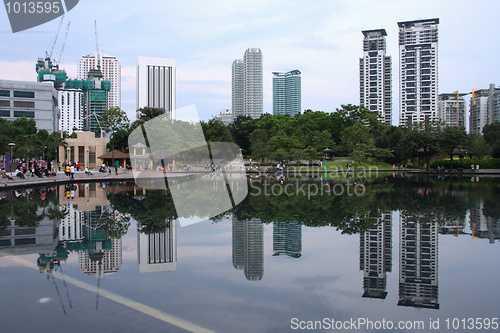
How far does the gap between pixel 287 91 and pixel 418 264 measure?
538ft

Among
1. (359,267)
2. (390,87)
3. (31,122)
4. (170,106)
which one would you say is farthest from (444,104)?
(359,267)

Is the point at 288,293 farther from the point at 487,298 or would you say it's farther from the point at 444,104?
the point at 444,104

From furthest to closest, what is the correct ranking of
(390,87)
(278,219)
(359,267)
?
(390,87) < (278,219) < (359,267)

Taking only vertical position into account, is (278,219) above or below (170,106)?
below

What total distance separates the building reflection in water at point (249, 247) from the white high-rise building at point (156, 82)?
6878cm

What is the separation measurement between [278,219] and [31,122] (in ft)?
206

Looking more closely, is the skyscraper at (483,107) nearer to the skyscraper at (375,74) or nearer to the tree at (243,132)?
the skyscraper at (375,74)

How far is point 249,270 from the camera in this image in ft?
24.5

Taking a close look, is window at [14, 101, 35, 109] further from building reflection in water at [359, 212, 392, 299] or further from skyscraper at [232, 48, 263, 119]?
building reflection in water at [359, 212, 392, 299]

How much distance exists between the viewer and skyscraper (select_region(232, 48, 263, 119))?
148625 millimetres

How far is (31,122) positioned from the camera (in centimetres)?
6334

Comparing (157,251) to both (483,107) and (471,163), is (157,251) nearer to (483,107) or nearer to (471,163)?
(471,163)

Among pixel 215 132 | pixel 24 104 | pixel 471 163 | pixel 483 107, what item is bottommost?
pixel 471 163

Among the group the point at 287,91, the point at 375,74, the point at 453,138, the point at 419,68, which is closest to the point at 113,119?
the point at 453,138
